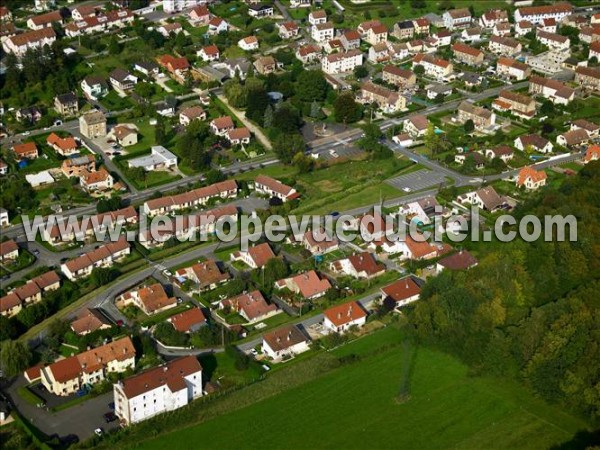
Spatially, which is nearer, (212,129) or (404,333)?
(404,333)

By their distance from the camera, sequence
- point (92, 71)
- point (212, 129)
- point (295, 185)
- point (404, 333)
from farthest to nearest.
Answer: point (92, 71), point (212, 129), point (295, 185), point (404, 333)

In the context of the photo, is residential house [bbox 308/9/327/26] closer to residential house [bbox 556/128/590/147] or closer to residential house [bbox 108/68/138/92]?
residential house [bbox 108/68/138/92]

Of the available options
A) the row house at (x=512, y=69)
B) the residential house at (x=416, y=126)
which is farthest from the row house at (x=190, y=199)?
the row house at (x=512, y=69)

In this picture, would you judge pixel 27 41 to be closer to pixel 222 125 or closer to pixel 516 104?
pixel 222 125

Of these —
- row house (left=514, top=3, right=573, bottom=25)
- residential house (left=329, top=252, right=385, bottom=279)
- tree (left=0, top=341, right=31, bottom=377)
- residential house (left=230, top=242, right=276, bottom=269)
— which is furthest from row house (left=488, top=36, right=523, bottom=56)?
tree (left=0, top=341, right=31, bottom=377)

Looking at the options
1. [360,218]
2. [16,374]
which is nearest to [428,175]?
[360,218]

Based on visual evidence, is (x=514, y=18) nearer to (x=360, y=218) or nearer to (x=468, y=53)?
(x=468, y=53)

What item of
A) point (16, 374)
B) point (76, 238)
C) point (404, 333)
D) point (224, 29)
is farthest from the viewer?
point (224, 29)
